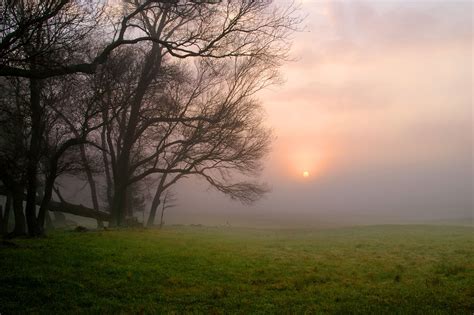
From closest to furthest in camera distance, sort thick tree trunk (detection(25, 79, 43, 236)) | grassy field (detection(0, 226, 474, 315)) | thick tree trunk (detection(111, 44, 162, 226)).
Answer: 1. grassy field (detection(0, 226, 474, 315))
2. thick tree trunk (detection(25, 79, 43, 236))
3. thick tree trunk (detection(111, 44, 162, 226))

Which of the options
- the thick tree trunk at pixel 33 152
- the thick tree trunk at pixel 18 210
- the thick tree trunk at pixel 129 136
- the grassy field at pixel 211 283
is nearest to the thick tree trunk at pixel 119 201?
the thick tree trunk at pixel 129 136

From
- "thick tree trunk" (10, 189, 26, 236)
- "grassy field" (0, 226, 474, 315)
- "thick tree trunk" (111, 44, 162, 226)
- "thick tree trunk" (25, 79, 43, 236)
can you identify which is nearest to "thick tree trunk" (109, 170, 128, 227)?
"thick tree trunk" (111, 44, 162, 226)

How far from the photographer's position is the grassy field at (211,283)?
27.8ft

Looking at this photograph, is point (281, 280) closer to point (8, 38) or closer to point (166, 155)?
point (8, 38)

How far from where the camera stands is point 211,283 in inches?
425

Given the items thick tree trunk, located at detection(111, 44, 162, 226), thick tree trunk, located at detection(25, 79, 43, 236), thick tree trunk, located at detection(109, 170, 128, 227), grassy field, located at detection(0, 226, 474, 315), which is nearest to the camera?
grassy field, located at detection(0, 226, 474, 315)

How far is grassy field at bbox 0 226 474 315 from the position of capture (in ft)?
27.8

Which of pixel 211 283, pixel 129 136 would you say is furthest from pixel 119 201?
pixel 211 283

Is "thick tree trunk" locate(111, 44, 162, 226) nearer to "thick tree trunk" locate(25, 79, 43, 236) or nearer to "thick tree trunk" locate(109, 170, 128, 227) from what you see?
"thick tree trunk" locate(109, 170, 128, 227)

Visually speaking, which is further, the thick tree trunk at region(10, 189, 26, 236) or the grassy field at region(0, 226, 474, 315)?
the thick tree trunk at region(10, 189, 26, 236)

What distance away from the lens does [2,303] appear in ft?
26.5

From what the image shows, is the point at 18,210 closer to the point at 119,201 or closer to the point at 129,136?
the point at 119,201

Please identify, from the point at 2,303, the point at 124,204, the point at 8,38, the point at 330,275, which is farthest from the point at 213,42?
the point at 124,204

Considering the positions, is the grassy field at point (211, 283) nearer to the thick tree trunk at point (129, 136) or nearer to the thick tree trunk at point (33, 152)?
the thick tree trunk at point (33, 152)
